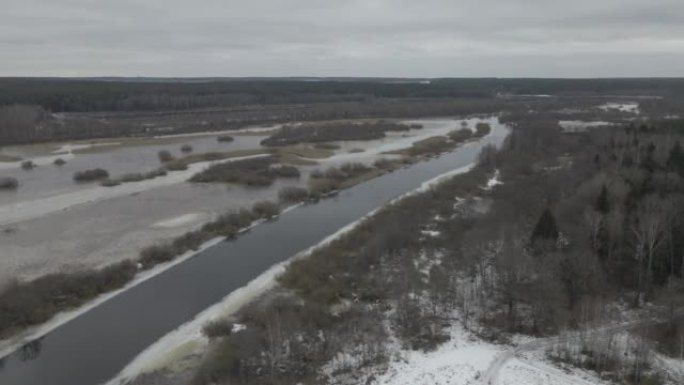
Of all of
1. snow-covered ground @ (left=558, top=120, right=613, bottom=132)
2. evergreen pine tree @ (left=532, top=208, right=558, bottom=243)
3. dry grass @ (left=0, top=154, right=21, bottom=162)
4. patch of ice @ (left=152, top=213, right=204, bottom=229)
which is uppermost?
snow-covered ground @ (left=558, top=120, right=613, bottom=132)

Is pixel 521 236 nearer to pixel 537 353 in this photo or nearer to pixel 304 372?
pixel 537 353

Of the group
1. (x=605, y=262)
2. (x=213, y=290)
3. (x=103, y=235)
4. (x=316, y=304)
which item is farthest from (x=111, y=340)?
(x=605, y=262)

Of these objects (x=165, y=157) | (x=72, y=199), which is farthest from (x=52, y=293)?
(x=165, y=157)

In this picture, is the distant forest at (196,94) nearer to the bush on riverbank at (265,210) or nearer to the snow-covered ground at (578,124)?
the snow-covered ground at (578,124)

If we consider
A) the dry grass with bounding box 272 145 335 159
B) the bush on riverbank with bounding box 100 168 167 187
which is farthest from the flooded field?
the dry grass with bounding box 272 145 335 159

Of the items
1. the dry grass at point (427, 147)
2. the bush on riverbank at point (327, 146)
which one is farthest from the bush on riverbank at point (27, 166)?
the dry grass at point (427, 147)

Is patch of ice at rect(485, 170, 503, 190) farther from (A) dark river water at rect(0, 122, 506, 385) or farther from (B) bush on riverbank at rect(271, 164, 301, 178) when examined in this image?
(B) bush on riverbank at rect(271, 164, 301, 178)

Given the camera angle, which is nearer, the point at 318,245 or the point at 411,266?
the point at 411,266
